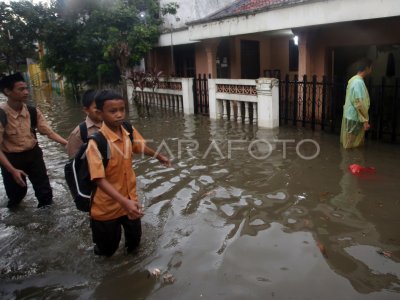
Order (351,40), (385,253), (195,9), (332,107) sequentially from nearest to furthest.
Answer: (385,253) → (332,107) → (351,40) → (195,9)

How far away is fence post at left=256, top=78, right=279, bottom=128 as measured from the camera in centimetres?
920

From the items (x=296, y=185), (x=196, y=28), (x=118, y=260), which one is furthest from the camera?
(x=196, y=28)

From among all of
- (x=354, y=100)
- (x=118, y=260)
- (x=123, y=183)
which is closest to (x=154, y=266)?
(x=118, y=260)

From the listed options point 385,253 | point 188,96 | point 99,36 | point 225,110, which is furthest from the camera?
point 99,36

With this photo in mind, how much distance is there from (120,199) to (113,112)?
2.30ft

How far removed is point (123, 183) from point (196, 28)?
391 inches

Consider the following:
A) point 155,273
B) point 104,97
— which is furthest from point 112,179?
point 155,273

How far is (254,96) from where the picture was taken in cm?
980

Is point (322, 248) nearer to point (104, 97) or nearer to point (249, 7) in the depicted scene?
point (104, 97)

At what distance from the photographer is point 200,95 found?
12297 millimetres

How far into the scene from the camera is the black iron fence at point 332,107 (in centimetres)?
755

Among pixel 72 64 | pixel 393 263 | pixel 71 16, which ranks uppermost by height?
pixel 71 16

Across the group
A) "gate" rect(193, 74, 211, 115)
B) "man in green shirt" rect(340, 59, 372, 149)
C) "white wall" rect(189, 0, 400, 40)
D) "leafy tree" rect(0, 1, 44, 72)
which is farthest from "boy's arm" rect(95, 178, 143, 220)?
"leafy tree" rect(0, 1, 44, 72)

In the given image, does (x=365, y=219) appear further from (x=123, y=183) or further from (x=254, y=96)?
(x=254, y=96)
